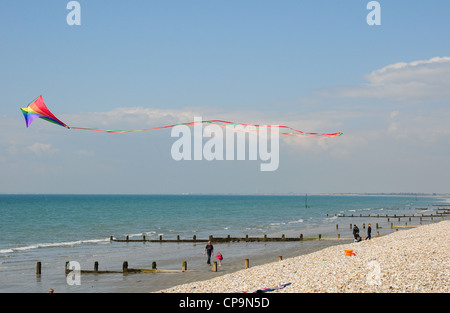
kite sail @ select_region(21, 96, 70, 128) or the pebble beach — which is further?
the pebble beach

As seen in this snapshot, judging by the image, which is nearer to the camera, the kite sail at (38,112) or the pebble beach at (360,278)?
the kite sail at (38,112)

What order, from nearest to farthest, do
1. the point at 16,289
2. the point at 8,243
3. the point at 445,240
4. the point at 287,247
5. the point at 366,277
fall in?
the point at 366,277, the point at 16,289, the point at 445,240, the point at 287,247, the point at 8,243

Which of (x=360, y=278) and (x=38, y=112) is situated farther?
(x=360, y=278)

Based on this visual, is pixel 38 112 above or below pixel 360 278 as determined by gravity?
above

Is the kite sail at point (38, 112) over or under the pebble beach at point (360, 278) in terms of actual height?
over

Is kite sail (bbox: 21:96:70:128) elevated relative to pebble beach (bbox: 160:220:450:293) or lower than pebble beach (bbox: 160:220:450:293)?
elevated

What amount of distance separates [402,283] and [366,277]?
168 cm
